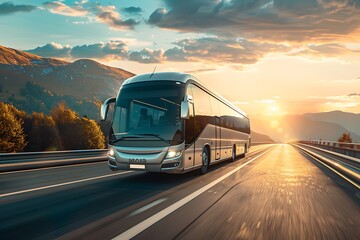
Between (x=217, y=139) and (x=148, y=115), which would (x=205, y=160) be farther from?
(x=148, y=115)

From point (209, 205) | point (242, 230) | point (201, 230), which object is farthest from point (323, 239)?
point (209, 205)

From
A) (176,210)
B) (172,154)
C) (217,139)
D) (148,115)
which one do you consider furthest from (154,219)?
(217,139)

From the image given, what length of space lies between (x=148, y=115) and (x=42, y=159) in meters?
7.72

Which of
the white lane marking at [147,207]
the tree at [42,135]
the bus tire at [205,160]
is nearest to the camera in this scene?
the white lane marking at [147,207]

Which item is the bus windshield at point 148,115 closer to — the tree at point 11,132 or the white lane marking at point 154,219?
the white lane marking at point 154,219

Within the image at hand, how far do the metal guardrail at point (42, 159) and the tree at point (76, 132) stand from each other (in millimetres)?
73926

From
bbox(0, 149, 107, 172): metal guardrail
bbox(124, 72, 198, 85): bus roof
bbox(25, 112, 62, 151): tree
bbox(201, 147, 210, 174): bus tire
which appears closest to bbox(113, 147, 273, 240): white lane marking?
bbox(124, 72, 198, 85): bus roof

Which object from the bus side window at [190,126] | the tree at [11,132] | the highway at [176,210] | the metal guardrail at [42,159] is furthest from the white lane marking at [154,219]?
the tree at [11,132]

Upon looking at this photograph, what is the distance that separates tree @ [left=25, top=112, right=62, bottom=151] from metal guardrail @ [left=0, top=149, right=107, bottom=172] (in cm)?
6404

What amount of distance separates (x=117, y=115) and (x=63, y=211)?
5.26m

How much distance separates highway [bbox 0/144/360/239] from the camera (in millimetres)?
5160

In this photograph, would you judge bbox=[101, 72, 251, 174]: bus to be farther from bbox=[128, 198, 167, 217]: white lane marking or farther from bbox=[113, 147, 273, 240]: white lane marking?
bbox=[128, 198, 167, 217]: white lane marking

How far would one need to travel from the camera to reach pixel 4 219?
5859 millimetres

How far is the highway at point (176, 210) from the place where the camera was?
5.16 meters
